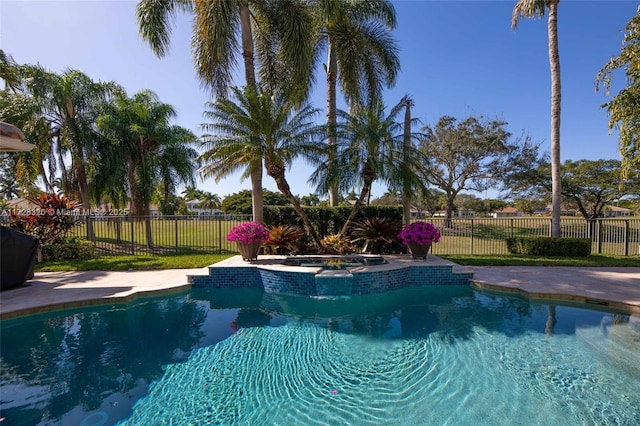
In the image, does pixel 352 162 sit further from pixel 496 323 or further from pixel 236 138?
pixel 496 323

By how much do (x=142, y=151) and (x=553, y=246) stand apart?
1874cm

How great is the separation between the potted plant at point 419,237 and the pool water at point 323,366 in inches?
121

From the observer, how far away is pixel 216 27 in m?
9.41

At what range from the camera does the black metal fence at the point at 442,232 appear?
38.4 feet

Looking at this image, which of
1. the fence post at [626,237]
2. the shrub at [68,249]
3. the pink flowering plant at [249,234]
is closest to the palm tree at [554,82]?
the fence post at [626,237]

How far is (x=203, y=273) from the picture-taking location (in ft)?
26.1

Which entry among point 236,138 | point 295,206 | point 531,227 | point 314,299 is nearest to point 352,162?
point 295,206

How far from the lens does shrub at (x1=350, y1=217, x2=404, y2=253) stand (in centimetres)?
1040

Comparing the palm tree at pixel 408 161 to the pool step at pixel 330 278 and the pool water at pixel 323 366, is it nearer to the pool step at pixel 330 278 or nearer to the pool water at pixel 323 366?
the pool step at pixel 330 278

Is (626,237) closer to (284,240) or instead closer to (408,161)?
(408,161)

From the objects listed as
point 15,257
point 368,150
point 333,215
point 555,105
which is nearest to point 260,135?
point 368,150

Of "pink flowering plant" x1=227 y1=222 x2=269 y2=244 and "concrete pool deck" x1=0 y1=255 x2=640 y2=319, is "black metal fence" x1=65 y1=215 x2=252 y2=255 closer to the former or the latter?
"pink flowering plant" x1=227 y1=222 x2=269 y2=244

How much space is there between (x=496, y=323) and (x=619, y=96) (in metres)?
10.7

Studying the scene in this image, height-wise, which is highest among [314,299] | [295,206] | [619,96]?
[619,96]
